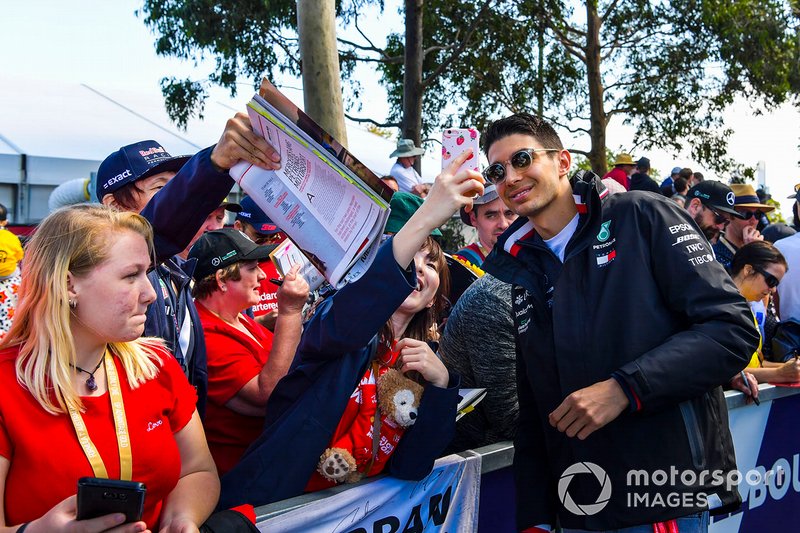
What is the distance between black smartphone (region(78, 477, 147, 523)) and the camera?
169 cm

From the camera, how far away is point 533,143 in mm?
2803

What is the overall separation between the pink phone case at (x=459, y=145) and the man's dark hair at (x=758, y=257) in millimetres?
3156

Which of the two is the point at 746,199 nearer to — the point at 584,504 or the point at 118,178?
the point at 584,504

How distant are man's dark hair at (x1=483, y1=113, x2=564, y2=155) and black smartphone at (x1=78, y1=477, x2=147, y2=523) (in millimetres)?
1764

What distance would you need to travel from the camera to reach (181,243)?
260 centimetres

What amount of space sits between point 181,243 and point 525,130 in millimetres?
1301

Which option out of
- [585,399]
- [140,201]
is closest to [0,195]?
[140,201]

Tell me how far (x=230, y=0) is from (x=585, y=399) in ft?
41.6

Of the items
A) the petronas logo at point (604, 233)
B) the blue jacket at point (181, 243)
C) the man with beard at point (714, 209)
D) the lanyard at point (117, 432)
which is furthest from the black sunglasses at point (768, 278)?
the lanyard at point (117, 432)

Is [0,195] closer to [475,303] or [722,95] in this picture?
[475,303]

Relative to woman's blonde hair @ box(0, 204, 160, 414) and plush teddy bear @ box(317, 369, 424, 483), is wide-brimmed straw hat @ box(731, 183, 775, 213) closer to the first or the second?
plush teddy bear @ box(317, 369, 424, 483)

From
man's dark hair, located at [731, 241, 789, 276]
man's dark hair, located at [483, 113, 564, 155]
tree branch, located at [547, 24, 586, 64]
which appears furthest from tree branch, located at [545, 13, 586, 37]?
man's dark hair, located at [483, 113, 564, 155]

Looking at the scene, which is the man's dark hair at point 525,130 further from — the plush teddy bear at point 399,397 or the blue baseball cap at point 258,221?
the blue baseball cap at point 258,221

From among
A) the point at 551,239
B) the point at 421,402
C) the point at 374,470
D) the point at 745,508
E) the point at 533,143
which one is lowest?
the point at 745,508
